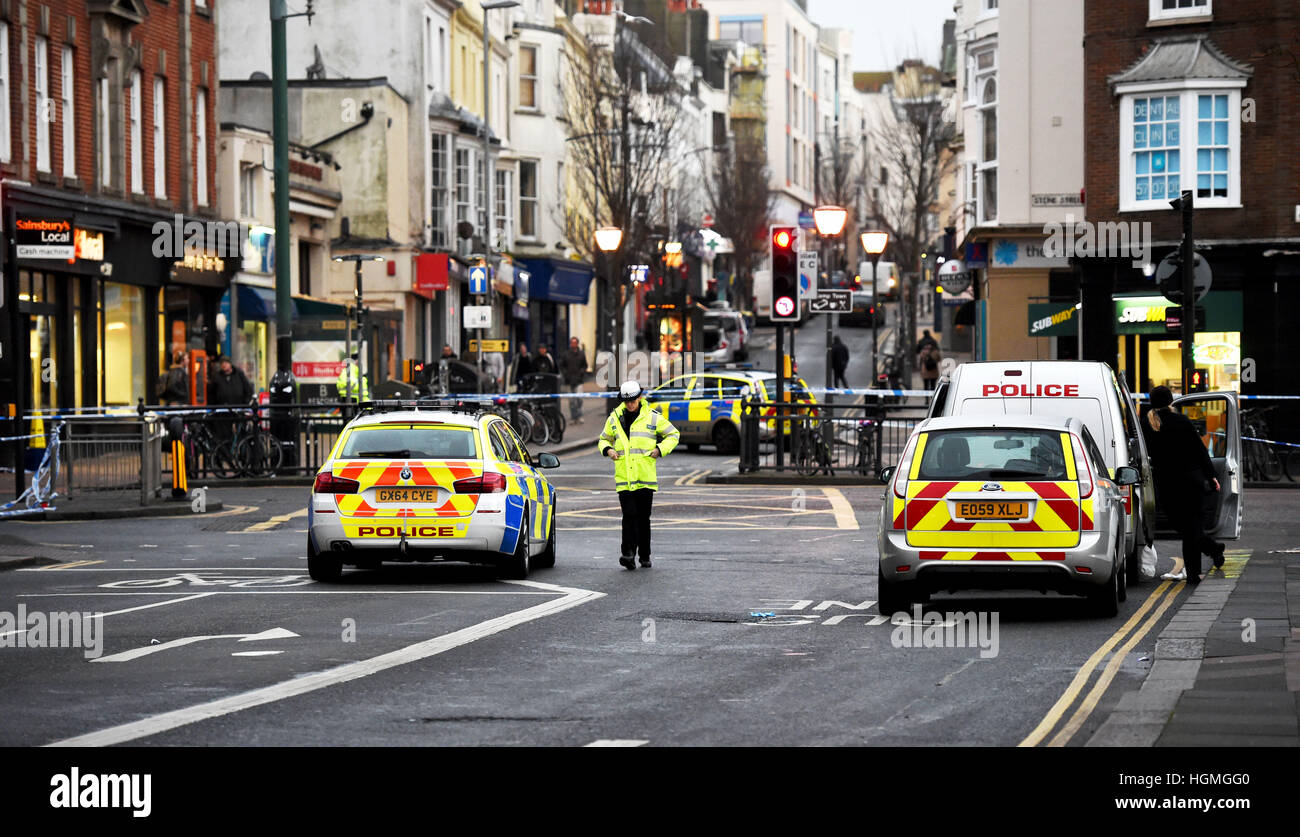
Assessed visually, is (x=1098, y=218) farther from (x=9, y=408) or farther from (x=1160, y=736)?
(x=1160, y=736)

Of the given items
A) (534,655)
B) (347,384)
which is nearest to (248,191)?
(347,384)

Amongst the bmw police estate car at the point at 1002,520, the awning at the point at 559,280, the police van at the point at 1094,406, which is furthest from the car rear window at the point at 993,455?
the awning at the point at 559,280

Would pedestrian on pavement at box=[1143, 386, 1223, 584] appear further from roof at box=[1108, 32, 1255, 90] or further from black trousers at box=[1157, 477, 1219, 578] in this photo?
roof at box=[1108, 32, 1255, 90]

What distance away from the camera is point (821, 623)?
14.8 metres

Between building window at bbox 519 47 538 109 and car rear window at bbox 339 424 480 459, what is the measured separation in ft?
168

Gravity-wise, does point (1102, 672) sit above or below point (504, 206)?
below

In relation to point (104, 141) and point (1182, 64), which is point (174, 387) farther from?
point (1182, 64)

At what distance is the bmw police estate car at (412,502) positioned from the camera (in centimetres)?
1728

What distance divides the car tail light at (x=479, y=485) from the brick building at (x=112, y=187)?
14.3m

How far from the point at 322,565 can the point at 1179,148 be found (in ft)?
85.2

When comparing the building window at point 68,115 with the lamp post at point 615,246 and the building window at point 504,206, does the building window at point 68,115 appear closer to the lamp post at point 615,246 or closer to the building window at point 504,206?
the lamp post at point 615,246

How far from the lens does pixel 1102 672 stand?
11891 mm
